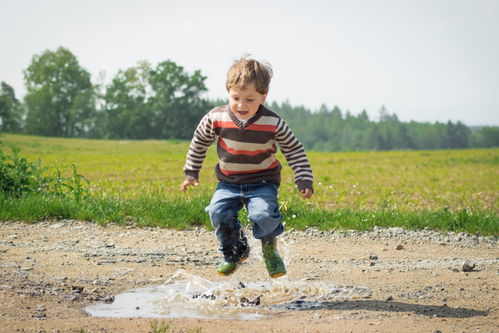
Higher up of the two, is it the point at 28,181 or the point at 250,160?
the point at 250,160

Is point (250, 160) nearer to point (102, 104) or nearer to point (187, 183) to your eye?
point (187, 183)

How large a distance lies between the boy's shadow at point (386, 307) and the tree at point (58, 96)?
64.6m

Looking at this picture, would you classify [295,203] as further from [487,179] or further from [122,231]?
[487,179]

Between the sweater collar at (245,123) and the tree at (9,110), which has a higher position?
the tree at (9,110)

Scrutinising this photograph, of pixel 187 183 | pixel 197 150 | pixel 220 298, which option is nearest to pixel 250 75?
pixel 197 150

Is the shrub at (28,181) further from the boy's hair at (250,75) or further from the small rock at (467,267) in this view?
the small rock at (467,267)

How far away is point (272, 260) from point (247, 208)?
47 centimetres

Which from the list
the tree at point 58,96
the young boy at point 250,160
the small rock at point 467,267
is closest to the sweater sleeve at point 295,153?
the young boy at point 250,160

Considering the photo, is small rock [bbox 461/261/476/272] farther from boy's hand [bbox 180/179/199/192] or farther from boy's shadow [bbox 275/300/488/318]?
boy's hand [bbox 180/179/199/192]

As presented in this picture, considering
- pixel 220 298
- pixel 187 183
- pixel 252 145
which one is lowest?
pixel 220 298

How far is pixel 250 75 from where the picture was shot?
4.93 m

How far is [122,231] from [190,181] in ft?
9.13

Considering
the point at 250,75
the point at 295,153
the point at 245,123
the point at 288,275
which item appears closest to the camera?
the point at 250,75

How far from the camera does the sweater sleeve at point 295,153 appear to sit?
5.24m
